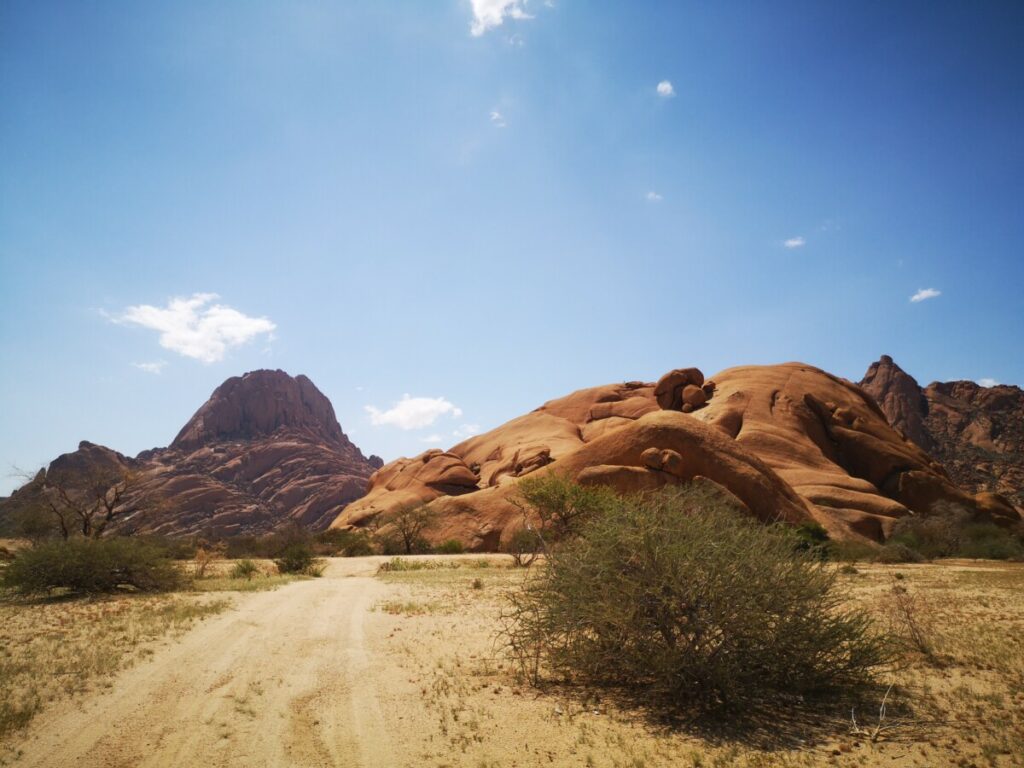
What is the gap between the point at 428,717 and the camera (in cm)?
627

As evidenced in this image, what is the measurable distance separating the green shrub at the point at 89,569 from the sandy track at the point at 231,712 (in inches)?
357

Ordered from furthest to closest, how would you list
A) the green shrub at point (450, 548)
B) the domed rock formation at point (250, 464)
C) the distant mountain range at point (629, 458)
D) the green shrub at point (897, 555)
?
the domed rock formation at point (250, 464) < the green shrub at point (450, 548) < the distant mountain range at point (629, 458) < the green shrub at point (897, 555)

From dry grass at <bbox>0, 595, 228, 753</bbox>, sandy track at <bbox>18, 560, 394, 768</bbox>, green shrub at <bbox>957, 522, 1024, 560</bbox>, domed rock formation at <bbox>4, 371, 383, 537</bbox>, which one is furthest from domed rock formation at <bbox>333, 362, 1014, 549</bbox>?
domed rock formation at <bbox>4, 371, 383, 537</bbox>

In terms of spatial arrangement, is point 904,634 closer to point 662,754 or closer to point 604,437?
point 662,754

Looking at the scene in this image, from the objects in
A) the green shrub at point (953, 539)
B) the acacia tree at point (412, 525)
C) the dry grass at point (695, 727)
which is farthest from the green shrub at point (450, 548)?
the dry grass at point (695, 727)

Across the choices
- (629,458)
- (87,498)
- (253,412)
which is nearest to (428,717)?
(629,458)

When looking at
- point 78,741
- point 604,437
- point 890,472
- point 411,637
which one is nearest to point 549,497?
point 604,437

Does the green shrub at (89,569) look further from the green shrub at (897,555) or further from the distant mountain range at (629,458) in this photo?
the green shrub at (897,555)

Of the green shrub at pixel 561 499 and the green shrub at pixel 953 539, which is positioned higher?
the green shrub at pixel 561 499

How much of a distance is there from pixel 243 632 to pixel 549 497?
24.2 m

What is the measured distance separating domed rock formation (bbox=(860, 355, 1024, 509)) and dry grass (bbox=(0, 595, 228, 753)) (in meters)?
98.5

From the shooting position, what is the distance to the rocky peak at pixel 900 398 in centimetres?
9912

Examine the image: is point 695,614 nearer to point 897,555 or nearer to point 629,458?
point 897,555

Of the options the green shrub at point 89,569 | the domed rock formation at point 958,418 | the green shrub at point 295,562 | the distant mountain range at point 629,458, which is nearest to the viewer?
the green shrub at point 89,569
